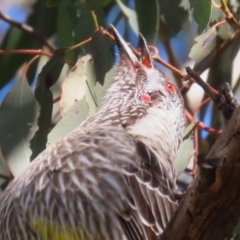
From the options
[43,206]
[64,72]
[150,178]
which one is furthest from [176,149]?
[64,72]

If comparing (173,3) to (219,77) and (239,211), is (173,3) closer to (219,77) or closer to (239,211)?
(219,77)

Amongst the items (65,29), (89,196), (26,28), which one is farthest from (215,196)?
(26,28)

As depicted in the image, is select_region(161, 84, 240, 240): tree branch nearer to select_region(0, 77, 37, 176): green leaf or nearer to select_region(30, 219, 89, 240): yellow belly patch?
select_region(30, 219, 89, 240): yellow belly patch

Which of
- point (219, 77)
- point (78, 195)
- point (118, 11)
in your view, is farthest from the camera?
point (118, 11)

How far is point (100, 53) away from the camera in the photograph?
2.69 meters

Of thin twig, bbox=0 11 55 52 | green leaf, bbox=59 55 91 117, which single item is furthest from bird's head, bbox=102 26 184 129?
thin twig, bbox=0 11 55 52

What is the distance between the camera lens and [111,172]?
2229 mm

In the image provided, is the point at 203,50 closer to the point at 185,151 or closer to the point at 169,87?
the point at 169,87

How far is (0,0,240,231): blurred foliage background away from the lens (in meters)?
2.65

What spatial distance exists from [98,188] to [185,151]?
0.69 m

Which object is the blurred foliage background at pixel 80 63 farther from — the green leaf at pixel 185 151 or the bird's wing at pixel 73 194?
the bird's wing at pixel 73 194

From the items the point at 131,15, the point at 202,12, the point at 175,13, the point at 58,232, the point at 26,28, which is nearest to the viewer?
the point at 58,232

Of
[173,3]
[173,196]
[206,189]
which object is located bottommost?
[173,196]

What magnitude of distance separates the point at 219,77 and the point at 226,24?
0.33 metres
